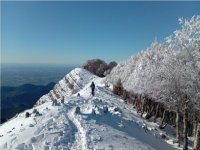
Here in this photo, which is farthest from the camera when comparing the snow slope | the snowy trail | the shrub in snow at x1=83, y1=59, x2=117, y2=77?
the shrub in snow at x1=83, y1=59, x2=117, y2=77

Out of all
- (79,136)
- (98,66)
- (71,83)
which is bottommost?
(71,83)

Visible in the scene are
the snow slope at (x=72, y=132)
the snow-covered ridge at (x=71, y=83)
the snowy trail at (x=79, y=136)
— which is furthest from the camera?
the snow-covered ridge at (x=71, y=83)

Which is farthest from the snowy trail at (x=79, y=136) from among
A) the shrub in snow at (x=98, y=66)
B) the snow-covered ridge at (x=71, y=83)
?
the shrub in snow at (x=98, y=66)

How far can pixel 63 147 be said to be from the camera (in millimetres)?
23531

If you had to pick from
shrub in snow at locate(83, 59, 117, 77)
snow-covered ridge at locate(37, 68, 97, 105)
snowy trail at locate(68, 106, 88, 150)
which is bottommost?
snow-covered ridge at locate(37, 68, 97, 105)

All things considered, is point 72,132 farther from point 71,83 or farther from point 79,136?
point 71,83

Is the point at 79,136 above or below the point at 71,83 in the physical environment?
above

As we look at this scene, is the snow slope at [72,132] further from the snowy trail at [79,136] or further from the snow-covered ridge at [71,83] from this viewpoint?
the snow-covered ridge at [71,83]

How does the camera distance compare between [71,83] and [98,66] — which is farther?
[98,66]

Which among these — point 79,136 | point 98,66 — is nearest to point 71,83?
point 98,66

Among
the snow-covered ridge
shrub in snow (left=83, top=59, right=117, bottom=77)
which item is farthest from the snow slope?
shrub in snow (left=83, top=59, right=117, bottom=77)

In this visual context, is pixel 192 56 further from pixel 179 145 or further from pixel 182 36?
pixel 179 145

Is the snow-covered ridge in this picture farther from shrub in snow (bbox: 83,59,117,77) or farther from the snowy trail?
the snowy trail

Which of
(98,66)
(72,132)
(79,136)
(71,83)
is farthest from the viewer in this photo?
(98,66)
